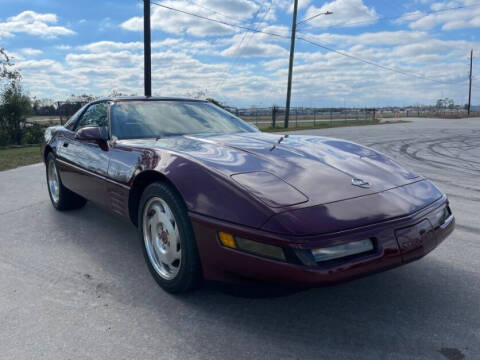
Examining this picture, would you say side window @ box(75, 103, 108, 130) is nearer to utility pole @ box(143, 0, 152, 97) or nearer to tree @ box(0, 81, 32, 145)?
utility pole @ box(143, 0, 152, 97)

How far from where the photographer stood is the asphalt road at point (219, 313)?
195cm

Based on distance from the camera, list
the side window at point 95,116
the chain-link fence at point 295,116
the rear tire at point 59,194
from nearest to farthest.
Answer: the side window at point 95,116, the rear tire at point 59,194, the chain-link fence at point 295,116

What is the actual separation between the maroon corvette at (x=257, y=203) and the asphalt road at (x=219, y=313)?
23 cm

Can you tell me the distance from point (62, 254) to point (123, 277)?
2.52ft

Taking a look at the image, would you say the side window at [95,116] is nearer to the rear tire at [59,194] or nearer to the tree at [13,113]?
the rear tire at [59,194]

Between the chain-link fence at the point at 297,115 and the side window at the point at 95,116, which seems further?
the chain-link fence at the point at 297,115

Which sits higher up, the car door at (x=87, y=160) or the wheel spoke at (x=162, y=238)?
the car door at (x=87, y=160)

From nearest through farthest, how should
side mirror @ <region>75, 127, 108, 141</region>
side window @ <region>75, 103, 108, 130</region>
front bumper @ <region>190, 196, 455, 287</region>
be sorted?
front bumper @ <region>190, 196, 455, 287</region> → side mirror @ <region>75, 127, 108, 141</region> → side window @ <region>75, 103, 108, 130</region>

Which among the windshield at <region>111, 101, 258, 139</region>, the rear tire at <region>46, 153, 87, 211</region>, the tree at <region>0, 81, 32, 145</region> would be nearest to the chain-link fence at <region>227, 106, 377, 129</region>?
the tree at <region>0, 81, 32, 145</region>

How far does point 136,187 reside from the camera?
9.11ft

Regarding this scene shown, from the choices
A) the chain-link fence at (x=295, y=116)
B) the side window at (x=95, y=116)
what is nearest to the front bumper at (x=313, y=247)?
the side window at (x=95, y=116)

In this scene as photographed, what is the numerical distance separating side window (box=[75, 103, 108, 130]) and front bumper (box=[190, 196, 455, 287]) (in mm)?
1884

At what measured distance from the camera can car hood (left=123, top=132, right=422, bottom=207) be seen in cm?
214

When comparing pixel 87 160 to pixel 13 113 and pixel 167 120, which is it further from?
pixel 13 113
